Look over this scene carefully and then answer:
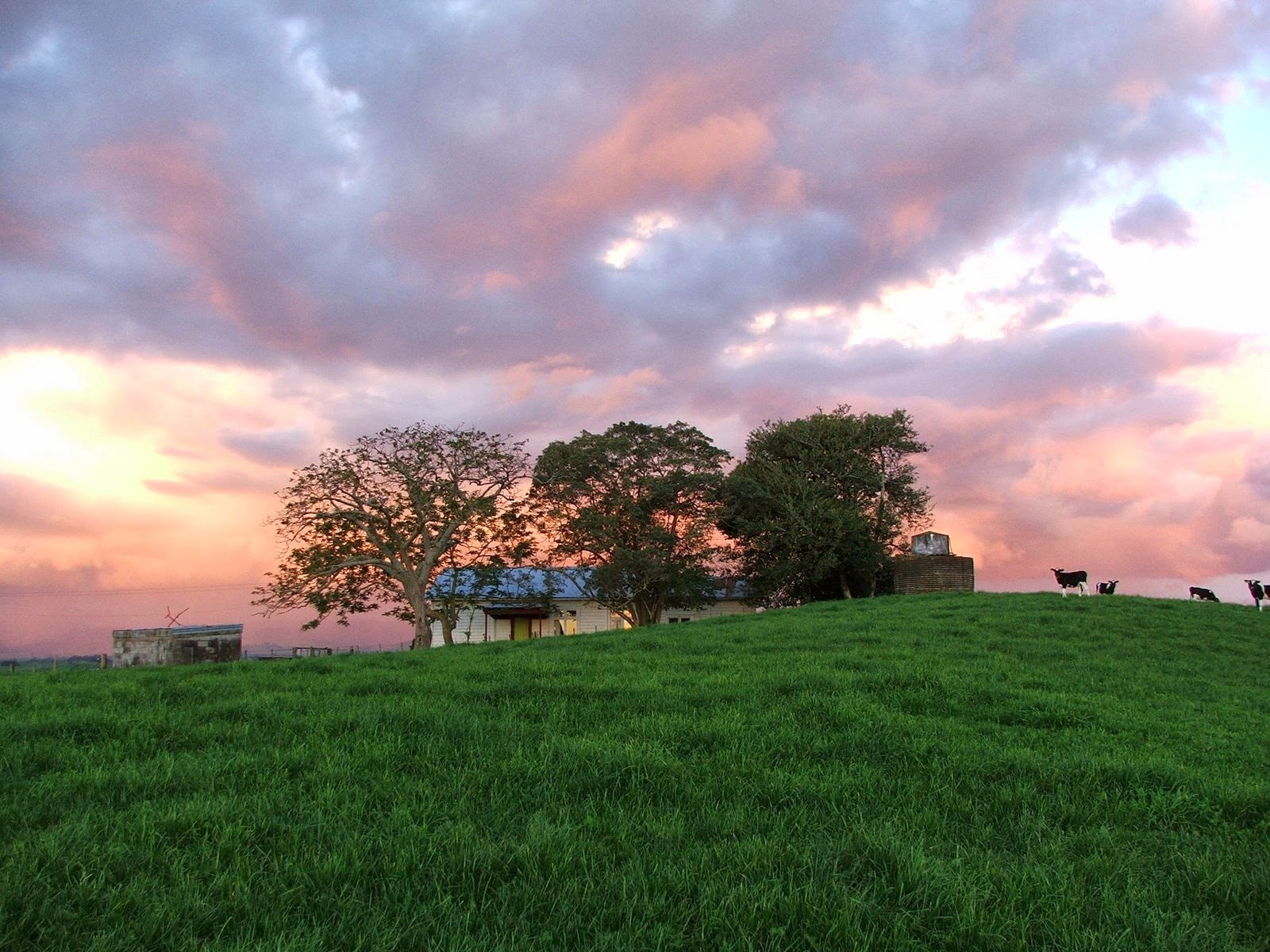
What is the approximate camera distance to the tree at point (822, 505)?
147ft

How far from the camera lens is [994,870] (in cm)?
513

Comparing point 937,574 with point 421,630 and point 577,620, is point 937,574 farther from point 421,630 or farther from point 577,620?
point 577,620

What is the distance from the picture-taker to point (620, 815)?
5.75 metres

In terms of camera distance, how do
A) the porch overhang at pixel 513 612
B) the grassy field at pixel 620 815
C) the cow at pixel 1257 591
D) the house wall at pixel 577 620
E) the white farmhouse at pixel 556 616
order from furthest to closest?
the house wall at pixel 577 620, the porch overhang at pixel 513 612, the white farmhouse at pixel 556 616, the cow at pixel 1257 591, the grassy field at pixel 620 815

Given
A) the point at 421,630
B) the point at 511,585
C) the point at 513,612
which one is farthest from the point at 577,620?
the point at 421,630

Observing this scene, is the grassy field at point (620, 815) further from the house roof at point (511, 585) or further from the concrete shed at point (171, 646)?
the house roof at point (511, 585)

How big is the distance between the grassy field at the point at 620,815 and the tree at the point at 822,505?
33.2 meters

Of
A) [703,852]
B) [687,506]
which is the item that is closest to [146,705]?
[703,852]

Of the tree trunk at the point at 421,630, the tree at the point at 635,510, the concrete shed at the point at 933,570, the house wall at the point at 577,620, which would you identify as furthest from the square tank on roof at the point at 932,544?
the tree trunk at the point at 421,630

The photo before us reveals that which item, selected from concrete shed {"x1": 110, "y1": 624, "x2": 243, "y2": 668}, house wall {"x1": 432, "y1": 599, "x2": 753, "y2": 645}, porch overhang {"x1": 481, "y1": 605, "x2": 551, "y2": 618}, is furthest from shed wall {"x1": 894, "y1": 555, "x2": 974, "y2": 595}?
concrete shed {"x1": 110, "y1": 624, "x2": 243, "y2": 668}

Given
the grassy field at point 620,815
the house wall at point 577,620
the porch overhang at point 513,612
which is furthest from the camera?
the house wall at point 577,620

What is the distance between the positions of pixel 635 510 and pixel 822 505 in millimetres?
10536

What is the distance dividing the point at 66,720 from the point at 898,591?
35049 millimetres

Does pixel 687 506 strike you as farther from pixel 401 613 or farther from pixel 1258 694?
pixel 1258 694
